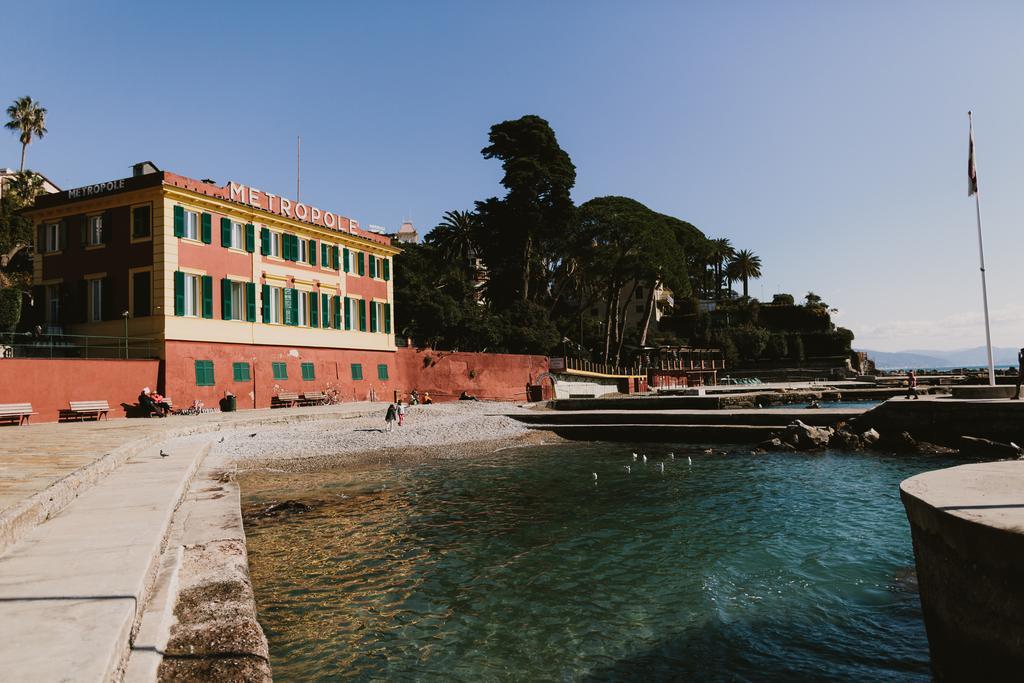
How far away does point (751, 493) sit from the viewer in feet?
45.7

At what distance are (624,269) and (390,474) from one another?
43.4 meters

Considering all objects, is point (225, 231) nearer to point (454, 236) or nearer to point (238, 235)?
point (238, 235)

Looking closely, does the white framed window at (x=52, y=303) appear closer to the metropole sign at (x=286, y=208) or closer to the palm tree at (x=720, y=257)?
the metropole sign at (x=286, y=208)

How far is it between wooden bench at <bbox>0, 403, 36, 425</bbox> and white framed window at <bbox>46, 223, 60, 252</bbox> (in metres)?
11.2

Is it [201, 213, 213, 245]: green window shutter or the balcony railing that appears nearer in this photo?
the balcony railing

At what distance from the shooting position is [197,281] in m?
26.9

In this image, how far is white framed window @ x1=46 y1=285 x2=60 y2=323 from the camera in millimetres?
27906

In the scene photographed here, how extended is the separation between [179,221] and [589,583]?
2462 centimetres

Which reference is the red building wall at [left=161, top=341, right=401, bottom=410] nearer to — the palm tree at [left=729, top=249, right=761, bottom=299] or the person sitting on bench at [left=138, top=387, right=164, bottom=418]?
the person sitting on bench at [left=138, top=387, right=164, bottom=418]

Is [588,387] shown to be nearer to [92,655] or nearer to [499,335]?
[499,335]

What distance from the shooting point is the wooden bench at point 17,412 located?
19.3 meters

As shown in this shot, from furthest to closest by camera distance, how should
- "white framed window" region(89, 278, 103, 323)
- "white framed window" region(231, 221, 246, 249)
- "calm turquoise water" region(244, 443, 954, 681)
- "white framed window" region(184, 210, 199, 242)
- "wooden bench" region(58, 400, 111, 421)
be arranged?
"white framed window" region(231, 221, 246, 249)
"white framed window" region(89, 278, 103, 323)
"white framed window" region(184, 210, 199, 242)
"wooden bench" region(58, 400, 111, 421)
"calm turquoise water" region(244, 443, 954, 681)

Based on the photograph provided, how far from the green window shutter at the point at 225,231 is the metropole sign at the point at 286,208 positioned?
0.97 metres

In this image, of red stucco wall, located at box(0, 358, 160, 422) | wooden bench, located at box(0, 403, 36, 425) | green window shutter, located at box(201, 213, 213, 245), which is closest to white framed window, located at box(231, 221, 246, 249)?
green window shutter, located at box(201, 213, 213, 245)
